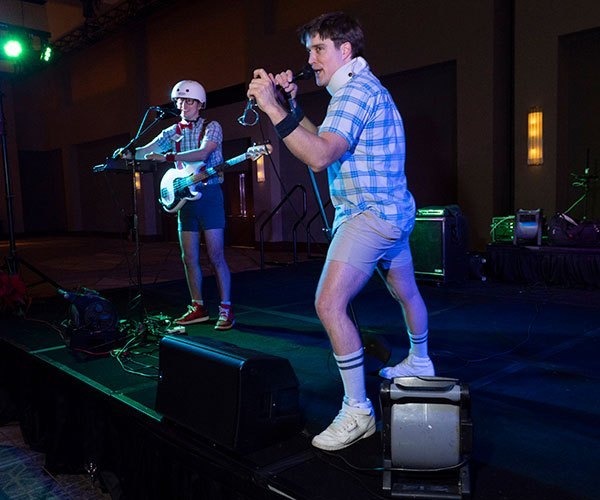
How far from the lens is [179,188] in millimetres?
3994

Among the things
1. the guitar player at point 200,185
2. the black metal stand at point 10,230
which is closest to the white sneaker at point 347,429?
the guitar player at point 200,185

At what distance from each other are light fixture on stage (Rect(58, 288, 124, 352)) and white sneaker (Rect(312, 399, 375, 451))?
2.11 metres

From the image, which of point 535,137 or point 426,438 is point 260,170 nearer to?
point 535,137

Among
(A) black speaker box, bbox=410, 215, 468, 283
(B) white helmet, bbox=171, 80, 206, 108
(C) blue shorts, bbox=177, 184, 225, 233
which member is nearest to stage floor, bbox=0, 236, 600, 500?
(A) black speaker box, bbox=410, 215, 468, 283

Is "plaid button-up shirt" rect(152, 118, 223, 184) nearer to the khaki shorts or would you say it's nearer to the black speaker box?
the khaki shorts

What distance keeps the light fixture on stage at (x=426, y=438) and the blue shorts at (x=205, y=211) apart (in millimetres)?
2643

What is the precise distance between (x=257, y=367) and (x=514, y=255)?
5.53 m

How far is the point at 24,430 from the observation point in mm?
3408

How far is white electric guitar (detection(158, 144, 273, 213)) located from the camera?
3904 mm

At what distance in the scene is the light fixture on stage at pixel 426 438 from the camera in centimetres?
159

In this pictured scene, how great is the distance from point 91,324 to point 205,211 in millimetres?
1150

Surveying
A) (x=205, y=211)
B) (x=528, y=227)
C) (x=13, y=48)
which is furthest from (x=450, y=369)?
(x=13, y=48)

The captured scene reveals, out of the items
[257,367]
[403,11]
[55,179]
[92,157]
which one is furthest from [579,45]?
[55,179]

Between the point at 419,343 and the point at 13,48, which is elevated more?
the point at 13,48
